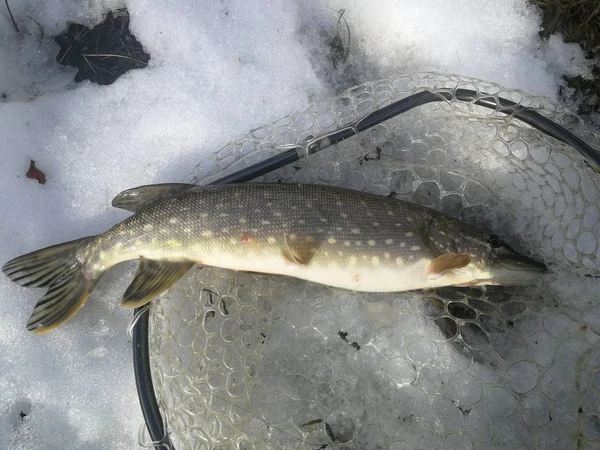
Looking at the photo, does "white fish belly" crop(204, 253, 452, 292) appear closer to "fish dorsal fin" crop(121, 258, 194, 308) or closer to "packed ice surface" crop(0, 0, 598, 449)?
"fish dorsal fin" crop(121, 258, 194, 308)

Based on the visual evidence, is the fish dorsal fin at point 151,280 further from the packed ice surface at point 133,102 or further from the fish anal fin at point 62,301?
the packed ice surface at point 133,102

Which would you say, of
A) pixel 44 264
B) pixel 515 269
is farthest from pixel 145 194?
pixel 515 269

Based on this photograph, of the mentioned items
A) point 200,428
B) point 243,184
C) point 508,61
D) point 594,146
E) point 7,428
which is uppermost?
point 508,61

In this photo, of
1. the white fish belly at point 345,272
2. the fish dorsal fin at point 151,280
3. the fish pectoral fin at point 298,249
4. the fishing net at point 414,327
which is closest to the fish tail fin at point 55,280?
the fish dorsal fin at point 151,280

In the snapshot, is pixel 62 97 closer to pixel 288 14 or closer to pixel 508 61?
pixel 288 14

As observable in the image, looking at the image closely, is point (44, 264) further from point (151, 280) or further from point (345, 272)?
point (345, 272)

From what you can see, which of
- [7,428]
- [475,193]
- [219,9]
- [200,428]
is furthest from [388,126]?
[7,428]
